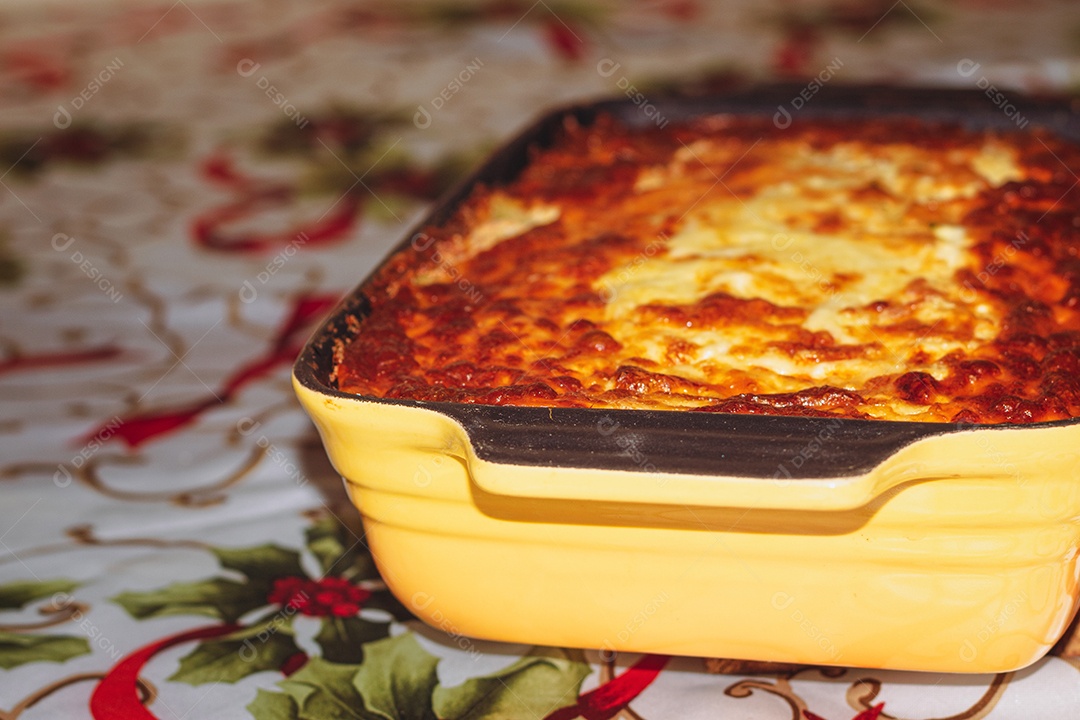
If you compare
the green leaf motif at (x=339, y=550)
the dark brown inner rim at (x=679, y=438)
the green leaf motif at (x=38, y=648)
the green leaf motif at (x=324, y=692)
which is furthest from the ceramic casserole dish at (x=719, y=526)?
the green leaf motif at (x=38, y=648)

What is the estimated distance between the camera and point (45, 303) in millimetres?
1739

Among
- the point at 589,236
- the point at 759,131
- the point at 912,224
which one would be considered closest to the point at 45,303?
the point at 589,236

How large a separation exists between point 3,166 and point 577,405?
1.83 meters

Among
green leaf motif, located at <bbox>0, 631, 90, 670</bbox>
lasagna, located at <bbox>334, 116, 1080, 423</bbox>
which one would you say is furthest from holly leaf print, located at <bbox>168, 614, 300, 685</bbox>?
lasagna, located at <bbox>334, 116, 1080, 423</bbox>

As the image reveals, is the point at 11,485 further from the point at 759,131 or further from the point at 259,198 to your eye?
the point at 759,131

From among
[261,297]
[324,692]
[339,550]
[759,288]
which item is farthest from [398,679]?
[261,297]

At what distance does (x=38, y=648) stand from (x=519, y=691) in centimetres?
46

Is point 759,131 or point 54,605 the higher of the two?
point 759,131

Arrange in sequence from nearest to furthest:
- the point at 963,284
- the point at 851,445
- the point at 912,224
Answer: the point at 851,445 → the point at 963,284 → the point at 912,224

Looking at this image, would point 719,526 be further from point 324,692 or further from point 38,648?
point 38,648

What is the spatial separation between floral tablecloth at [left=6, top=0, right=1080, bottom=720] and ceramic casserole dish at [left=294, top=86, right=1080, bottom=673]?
0.04 metres

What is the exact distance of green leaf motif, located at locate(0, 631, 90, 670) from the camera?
3.21 feet

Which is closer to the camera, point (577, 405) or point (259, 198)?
point (577, 405)

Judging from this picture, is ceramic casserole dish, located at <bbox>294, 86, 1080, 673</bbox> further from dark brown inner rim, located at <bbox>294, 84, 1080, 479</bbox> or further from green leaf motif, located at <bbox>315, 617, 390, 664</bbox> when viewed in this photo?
green leaf motif, located at <bbox>315, 617, 390, 664</bbox>
